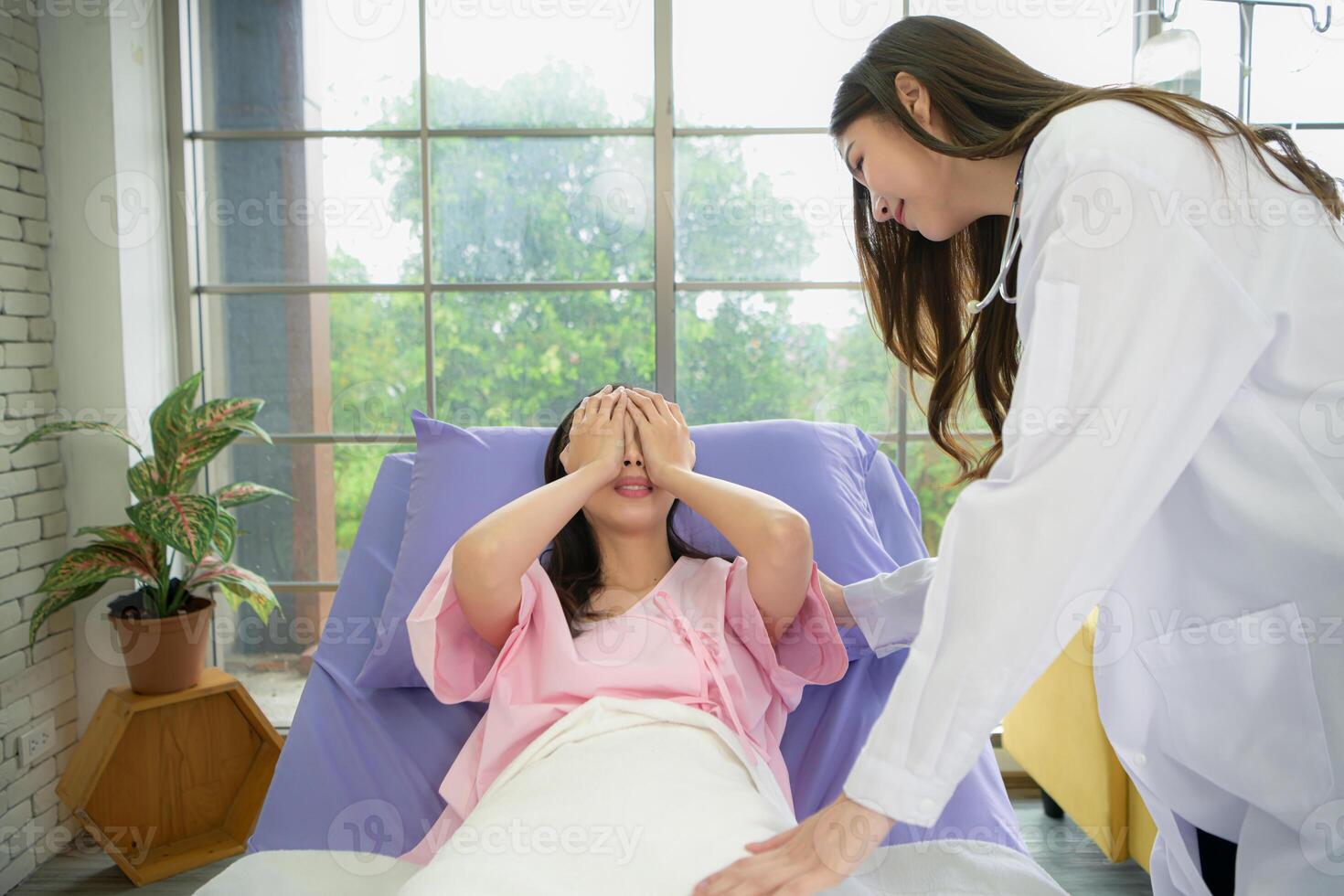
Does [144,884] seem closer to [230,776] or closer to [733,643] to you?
[230,776]

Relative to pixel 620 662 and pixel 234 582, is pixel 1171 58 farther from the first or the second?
pixel 234 582

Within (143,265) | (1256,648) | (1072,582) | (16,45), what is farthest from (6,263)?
(1256,648)

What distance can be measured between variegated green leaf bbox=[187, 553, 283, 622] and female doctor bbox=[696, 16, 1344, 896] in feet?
5.59

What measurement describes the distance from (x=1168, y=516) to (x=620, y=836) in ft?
2.15

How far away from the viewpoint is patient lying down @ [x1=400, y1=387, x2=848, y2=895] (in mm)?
1004

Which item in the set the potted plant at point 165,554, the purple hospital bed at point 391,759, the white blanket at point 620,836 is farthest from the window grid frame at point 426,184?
the white blanket at point 620,836

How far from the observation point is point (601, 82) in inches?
99.5

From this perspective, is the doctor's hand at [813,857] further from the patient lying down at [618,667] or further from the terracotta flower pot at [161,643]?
the terracotta flower pot at [161,643]

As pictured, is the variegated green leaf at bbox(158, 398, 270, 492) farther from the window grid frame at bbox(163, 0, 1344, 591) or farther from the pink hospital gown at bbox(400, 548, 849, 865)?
the pink hospital gown at bbox(400, 548, 849, 865)

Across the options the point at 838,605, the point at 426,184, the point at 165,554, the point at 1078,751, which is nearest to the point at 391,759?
the point at 838,605

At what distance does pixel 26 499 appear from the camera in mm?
2236

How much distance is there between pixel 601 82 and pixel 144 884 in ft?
7.35

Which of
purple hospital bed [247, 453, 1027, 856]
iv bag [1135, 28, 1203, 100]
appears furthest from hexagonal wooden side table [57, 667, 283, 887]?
iv bag [1135, 28, 1203, 100]

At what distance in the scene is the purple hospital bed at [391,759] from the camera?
4.54 ft
